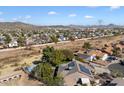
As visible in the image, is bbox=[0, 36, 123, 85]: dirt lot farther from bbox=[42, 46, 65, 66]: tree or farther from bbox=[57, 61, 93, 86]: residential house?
bbox=[57, 61, 93, 86]: residential house

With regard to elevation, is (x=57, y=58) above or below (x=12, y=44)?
above

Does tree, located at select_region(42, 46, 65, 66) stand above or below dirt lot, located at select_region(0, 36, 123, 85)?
above

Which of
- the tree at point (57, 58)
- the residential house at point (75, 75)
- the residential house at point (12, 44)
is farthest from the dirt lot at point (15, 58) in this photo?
the residential house at point (75, 75)

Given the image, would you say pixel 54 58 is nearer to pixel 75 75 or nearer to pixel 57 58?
pixel 57 58

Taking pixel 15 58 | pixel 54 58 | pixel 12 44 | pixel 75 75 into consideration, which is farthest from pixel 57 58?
pixel 12 44

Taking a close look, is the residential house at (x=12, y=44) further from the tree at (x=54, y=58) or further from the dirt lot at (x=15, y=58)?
the tree at (x=54, y=58)

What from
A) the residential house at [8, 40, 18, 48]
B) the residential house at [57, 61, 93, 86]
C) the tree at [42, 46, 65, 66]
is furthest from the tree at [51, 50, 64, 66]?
the residential house at [8, 40, 18, 48]

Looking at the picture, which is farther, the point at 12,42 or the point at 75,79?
the point at 12,42
